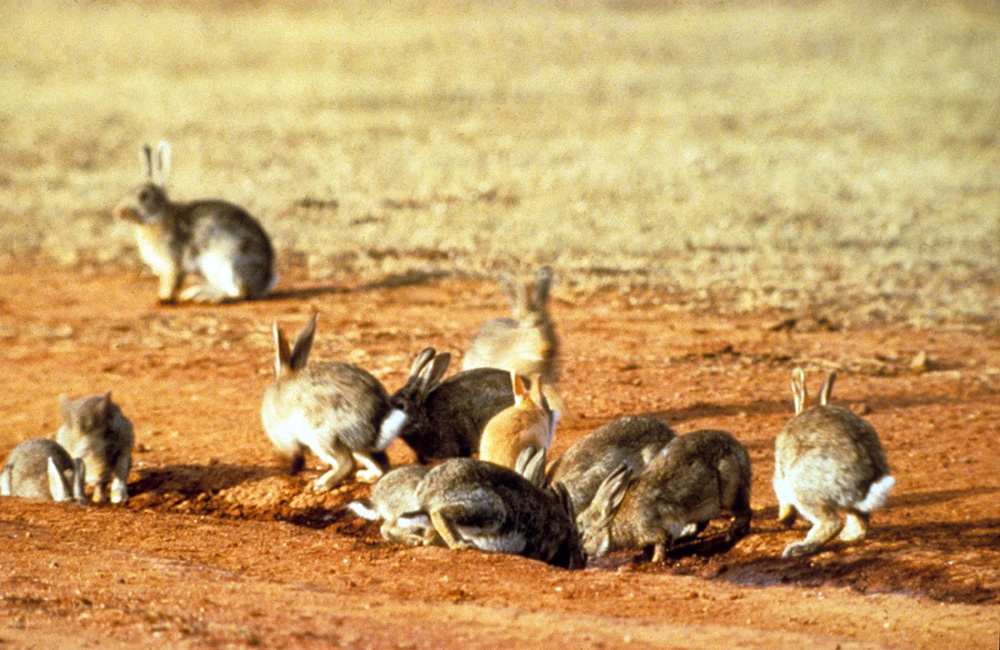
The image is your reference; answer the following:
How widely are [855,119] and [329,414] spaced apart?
15.3 meters

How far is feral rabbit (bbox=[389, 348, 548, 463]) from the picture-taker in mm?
8266

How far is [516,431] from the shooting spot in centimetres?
770

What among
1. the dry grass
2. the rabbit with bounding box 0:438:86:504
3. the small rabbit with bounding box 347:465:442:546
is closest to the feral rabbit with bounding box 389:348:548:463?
the small rabbit with bounding box 347:465:442:546

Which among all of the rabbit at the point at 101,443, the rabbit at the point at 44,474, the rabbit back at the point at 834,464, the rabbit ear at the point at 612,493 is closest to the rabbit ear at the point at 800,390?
the rabbit back at the point at 834,464

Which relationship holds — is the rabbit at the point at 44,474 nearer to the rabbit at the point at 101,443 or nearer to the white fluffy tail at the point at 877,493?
the rabbit at the point at 101,443

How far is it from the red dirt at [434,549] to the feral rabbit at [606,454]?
1.29ft

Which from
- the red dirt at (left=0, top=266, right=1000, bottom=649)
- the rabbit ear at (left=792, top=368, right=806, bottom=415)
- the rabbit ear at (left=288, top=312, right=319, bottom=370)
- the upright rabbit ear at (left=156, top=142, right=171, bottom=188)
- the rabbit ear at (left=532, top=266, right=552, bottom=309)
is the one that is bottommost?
the red dirt at (left=0, top=266, right=1000, bottom=649)

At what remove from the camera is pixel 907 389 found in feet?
32.8

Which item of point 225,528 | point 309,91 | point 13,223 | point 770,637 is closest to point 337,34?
point 309,91

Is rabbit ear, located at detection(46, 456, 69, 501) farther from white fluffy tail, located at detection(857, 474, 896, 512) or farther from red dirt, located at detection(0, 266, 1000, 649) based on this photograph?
white fluffy tail, located at detection(857, 474, 896, 512)

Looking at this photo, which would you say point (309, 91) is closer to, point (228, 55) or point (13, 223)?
point (228, 55)

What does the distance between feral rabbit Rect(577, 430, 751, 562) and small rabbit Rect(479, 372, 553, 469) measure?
478mm

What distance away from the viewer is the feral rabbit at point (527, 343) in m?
9.07

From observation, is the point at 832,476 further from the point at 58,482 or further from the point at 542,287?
the point at 58,482
